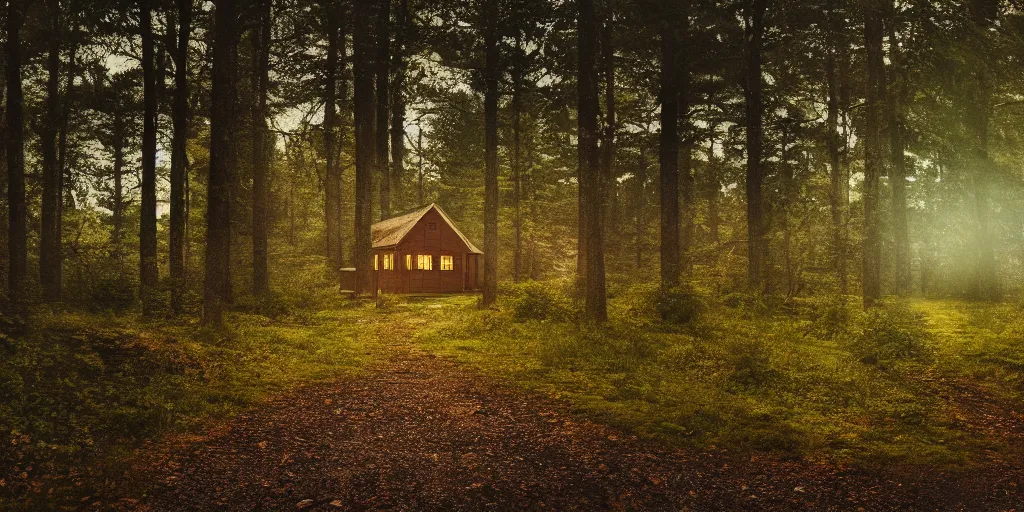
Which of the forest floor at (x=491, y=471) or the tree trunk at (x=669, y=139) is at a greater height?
the tree trunk at (x=669, y=139)

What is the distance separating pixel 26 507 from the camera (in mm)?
5379

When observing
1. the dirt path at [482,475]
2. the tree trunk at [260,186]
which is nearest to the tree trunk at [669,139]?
the dirt path at [482,475]

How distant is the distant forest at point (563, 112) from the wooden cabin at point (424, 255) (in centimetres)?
286

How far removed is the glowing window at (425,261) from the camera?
35.4 metres

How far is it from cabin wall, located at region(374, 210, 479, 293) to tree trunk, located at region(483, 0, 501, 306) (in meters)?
10.4

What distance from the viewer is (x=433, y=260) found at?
1403 inches

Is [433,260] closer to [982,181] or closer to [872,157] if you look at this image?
[872,157]

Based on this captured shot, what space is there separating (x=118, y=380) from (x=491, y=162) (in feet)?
55.9

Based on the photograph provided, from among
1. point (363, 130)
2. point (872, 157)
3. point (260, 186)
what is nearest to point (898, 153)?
point (872, 157)

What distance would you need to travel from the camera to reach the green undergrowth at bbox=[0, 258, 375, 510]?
6523 millimetres

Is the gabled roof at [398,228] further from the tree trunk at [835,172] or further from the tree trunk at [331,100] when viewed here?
the tree trunk at [835,172]

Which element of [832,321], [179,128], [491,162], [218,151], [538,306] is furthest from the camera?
[491,162]

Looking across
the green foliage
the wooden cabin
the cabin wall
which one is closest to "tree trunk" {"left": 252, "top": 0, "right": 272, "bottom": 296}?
the wooden cabin

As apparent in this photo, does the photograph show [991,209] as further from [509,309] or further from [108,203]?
[108,203]
